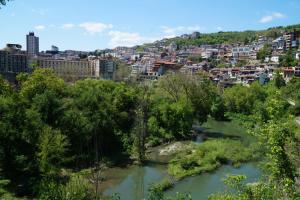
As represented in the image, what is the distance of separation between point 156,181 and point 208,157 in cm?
A: 559

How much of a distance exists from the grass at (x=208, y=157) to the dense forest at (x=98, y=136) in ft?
0.23

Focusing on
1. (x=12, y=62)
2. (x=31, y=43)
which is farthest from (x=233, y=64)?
(x=31, y=43)

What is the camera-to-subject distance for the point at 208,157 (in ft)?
92.5

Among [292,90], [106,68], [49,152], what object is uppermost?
[106,68]

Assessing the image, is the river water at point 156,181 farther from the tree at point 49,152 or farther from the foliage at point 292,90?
the foliage at point 292,90

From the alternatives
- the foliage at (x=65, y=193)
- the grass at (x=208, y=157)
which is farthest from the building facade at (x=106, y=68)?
the foliage at (x=65, y=193)

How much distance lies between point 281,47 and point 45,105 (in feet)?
304

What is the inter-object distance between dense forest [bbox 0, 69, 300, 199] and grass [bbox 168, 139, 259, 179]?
0.07m

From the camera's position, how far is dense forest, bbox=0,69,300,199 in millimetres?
7598

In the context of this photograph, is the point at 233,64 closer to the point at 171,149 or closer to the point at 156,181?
the point at 171,149

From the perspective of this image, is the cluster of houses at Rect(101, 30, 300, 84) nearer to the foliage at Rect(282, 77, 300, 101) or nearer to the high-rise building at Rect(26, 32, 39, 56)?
the foliage at Rect(282, 77, 300, 101)

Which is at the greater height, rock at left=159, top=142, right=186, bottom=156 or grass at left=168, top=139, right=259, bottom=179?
grass at left=168, top=139, right=259, bottom=179

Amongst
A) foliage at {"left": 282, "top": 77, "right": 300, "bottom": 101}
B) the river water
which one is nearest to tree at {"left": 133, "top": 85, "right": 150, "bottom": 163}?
the river water

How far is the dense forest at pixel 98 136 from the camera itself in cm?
760
